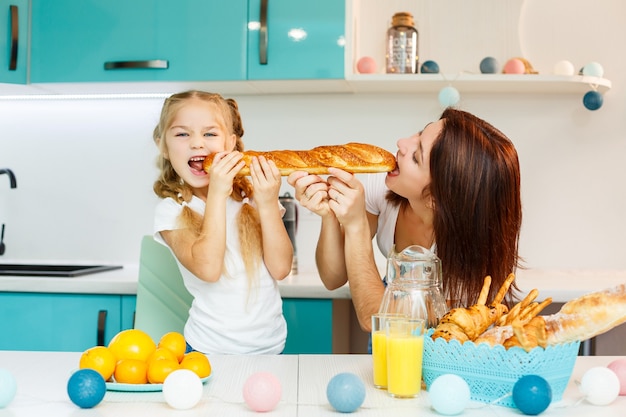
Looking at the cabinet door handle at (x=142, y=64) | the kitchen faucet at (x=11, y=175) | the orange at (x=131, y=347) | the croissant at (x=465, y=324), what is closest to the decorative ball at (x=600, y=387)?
the croissant at (x=465, y=324)

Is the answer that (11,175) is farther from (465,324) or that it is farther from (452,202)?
(465,324)

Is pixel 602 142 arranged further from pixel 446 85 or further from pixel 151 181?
pixel 151 181

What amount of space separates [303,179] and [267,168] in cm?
9

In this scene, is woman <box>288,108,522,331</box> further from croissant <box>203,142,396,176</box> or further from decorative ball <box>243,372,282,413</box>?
decorative ball <box>243,372,282,413</box>

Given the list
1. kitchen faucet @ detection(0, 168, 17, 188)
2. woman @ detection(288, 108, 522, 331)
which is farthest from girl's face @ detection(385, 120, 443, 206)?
kitchen faucet @ detection(0, 168, 17, 188)

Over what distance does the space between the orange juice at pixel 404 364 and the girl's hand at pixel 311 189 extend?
639 millimetres

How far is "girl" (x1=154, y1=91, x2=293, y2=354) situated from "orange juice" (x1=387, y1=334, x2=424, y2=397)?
2.23ft

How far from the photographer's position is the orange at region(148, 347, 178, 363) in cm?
125

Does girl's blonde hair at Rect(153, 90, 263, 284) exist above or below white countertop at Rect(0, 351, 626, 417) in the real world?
above

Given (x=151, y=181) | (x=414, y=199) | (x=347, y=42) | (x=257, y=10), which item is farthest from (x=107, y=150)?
(x=414, y=199)

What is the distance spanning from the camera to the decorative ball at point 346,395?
3.61 feet

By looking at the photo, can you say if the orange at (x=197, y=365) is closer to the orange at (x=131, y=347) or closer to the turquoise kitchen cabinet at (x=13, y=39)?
the orange at (x=131, y=347)

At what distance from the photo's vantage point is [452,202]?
1735mm

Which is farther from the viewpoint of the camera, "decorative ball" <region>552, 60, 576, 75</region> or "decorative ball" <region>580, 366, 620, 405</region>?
"decorative ball" <region>552, 60, 576, 75</region>
